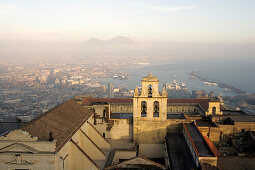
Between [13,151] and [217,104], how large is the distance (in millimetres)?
20006

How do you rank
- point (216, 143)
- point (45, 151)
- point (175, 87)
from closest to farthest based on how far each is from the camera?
point (45, 151)
point (216, 143)
point (175, 87)

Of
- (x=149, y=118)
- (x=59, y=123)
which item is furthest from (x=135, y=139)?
(x=59, y=123)

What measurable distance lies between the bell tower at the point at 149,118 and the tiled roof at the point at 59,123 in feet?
15.9

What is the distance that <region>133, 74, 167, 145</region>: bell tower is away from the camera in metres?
21.5

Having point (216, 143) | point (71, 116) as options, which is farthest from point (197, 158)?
point (71, 116)

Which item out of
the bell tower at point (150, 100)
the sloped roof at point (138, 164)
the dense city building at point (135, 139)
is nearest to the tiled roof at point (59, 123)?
the dense city building at point (135, 139)

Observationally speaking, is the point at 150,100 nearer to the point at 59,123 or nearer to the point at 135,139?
the point at 135,139

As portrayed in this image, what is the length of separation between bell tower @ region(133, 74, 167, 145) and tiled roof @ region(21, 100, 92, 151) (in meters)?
4.85

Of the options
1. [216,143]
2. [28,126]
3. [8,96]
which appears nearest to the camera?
[28,126]

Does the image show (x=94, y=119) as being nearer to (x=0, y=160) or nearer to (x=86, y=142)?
(x=86, y=142)

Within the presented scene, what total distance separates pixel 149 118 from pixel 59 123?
8.80 m

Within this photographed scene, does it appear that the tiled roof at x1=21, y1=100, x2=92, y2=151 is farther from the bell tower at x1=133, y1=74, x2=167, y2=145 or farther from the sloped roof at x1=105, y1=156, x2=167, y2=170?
the bell tower at x1=133, y1=74, x2=167, y2=145

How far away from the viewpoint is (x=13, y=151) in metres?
13.7

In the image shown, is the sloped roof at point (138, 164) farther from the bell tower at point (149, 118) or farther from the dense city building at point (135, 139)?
the bell tower at point (149, 118)
